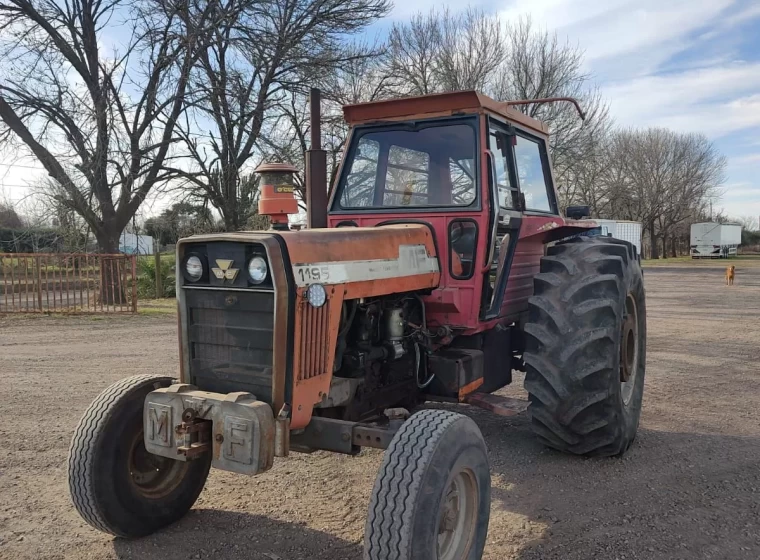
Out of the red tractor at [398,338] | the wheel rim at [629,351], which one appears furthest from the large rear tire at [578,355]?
the wheel rim at [629,351]

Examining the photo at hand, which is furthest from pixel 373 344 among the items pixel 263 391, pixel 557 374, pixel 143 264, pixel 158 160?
pixel 143 264

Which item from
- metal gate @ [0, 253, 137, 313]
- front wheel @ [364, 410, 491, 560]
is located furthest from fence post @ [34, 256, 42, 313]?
front wheel @ [364, 410, 491, 560]

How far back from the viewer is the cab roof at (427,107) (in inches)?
170

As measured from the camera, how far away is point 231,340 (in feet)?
10.8

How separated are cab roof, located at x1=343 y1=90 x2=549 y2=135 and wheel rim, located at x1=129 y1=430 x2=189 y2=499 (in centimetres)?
268

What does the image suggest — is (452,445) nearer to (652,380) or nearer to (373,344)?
(373,344)

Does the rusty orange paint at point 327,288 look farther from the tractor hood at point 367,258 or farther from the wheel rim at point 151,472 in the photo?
the wheel rim at point 151,472

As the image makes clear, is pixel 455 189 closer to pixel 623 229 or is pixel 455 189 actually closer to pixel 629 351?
pixel 629 351

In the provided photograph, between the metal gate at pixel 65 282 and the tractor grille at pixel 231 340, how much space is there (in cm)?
1097

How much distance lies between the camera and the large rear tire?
416 cm

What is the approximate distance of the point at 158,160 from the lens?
54.7 ft

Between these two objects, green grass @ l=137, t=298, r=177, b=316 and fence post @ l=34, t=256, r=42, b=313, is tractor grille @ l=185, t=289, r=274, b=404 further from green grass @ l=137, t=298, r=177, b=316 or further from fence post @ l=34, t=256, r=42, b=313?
fence post @ l=34, t=256, r=42, b=313

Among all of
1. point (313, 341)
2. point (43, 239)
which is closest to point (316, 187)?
point (313, 341)

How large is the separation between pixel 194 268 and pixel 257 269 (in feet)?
1.48
